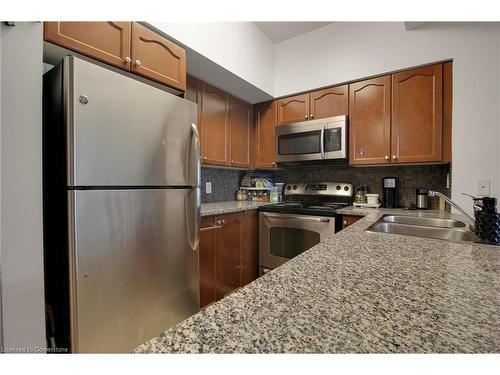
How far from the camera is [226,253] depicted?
1.95 metres

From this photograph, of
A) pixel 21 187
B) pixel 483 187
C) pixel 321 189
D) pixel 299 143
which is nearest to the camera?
pixel 21 187

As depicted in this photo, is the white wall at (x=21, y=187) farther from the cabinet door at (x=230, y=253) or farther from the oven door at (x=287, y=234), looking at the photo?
the oven door at (x=287, y=234)

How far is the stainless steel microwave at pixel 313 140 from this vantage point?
216 cm

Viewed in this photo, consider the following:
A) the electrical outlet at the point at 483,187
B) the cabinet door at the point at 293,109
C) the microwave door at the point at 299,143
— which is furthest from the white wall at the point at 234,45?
the electrical outlet at the point at 483,187

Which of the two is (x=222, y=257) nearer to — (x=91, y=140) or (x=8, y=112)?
(x=91, y=140)

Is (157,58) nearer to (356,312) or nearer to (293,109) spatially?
(293,109)

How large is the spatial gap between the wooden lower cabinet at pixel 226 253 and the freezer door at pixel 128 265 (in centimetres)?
36

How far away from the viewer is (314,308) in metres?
0.38

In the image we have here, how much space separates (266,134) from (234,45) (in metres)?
0.98

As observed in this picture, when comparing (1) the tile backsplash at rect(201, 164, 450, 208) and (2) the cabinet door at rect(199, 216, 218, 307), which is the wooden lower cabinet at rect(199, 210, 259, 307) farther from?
(1) the tile backsplash at rect(201, 164, 450, 208)

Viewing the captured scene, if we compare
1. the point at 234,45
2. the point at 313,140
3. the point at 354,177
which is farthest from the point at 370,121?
the point at 234,45

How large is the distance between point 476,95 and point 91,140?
2411mm

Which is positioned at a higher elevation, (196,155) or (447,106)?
(447,106)
